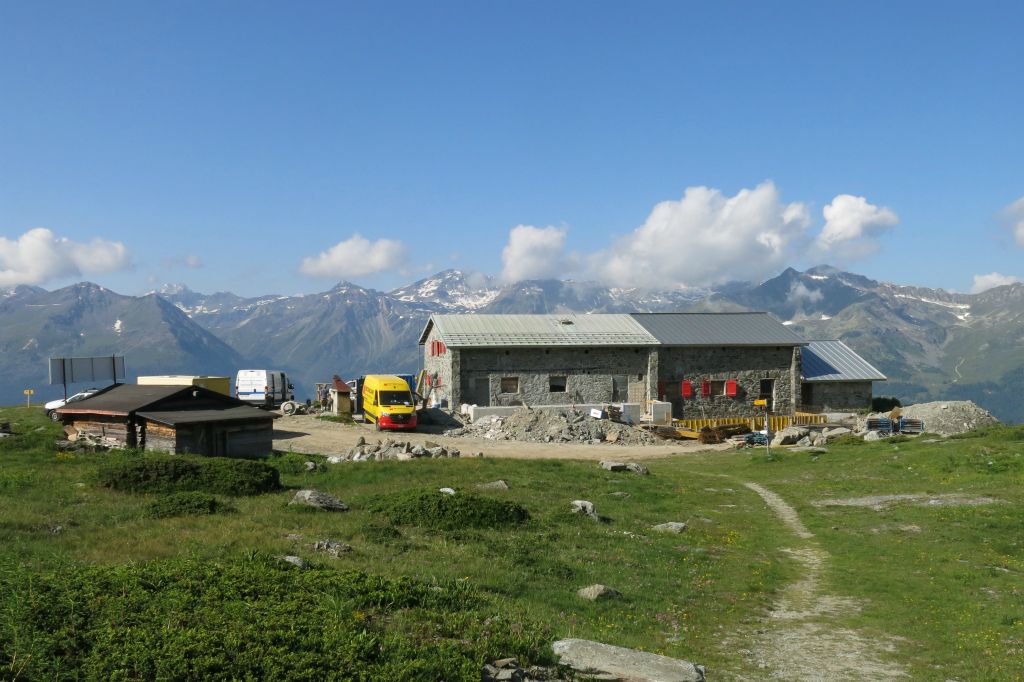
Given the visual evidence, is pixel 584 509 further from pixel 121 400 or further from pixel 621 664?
pixel 121 400

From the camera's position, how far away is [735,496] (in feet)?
93.9

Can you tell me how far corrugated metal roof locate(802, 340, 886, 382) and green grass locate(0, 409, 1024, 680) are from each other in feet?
114

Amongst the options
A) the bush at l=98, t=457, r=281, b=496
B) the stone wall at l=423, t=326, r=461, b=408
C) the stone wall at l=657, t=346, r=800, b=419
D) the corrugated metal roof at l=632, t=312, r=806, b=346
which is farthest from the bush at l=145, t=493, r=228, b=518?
the stone wall at l=657, t=346, r=800, b=419

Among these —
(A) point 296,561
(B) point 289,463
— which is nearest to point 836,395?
(B) point 289,463

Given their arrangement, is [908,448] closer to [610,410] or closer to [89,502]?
[610,410]

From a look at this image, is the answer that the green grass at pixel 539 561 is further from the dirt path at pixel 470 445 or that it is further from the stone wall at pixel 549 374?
the stone wall at pixel 549 374

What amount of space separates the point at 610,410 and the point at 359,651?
158 ft

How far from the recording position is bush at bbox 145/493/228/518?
60.4 feet

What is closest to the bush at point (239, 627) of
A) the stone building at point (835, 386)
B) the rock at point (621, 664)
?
the rock at point (621, 664)

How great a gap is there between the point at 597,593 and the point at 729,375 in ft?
165

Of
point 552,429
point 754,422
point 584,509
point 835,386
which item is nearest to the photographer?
point 584,509

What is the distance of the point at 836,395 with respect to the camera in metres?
64.4

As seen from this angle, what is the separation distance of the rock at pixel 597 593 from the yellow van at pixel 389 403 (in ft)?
121

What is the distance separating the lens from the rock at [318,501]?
788 inches
